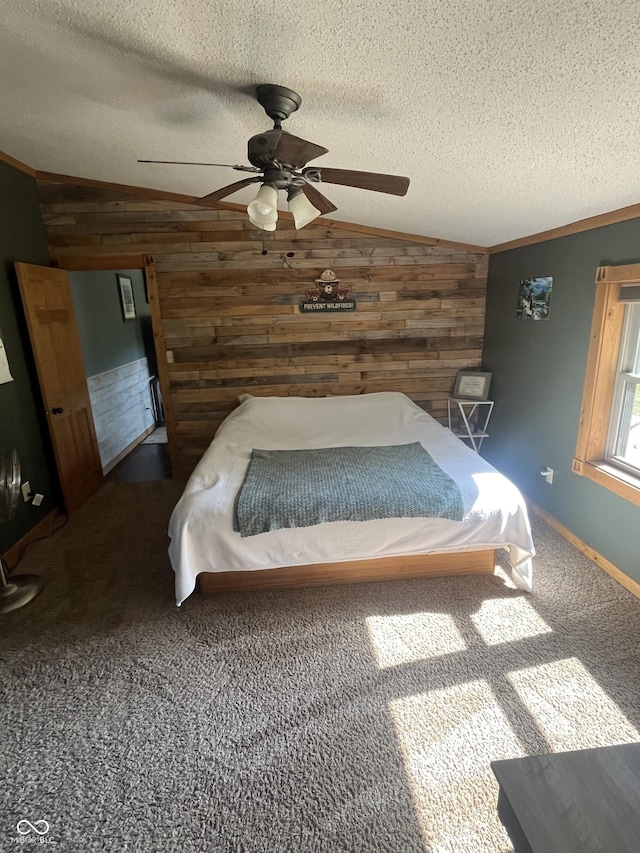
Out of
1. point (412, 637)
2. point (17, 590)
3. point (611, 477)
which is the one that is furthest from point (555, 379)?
point (17, 590)

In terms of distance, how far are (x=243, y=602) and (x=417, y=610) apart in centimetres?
92

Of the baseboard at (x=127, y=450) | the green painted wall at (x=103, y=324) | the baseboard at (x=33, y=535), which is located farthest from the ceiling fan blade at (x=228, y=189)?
the baseboard at (x=127, y=450)

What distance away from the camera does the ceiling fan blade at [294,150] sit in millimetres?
1482

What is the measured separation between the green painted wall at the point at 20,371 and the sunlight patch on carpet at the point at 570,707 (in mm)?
3047

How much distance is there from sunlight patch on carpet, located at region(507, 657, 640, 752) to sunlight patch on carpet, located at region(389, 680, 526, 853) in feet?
0.46

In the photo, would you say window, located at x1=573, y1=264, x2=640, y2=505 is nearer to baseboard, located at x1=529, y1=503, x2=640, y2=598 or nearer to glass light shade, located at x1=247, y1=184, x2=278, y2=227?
baseboard, located at x1=529, y1=503, x2=640, y2=598

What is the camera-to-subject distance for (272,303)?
3.85m

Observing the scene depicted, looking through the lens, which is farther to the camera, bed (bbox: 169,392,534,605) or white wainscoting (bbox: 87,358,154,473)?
white wainscoting (bbox: 87,358,154,473)

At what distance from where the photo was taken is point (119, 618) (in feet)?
7.43

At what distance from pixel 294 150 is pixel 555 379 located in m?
2.31

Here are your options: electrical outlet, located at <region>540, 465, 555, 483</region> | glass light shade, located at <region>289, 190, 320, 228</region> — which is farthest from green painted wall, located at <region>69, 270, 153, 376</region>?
electrical outlet, located at <region>540, 465, 555, 483</region>

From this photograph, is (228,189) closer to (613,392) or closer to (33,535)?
(613,392)

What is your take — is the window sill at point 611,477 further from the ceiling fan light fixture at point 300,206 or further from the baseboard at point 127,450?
the baseboard at point 127,450

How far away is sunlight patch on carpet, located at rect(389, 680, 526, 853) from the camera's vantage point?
1324 millimetres
